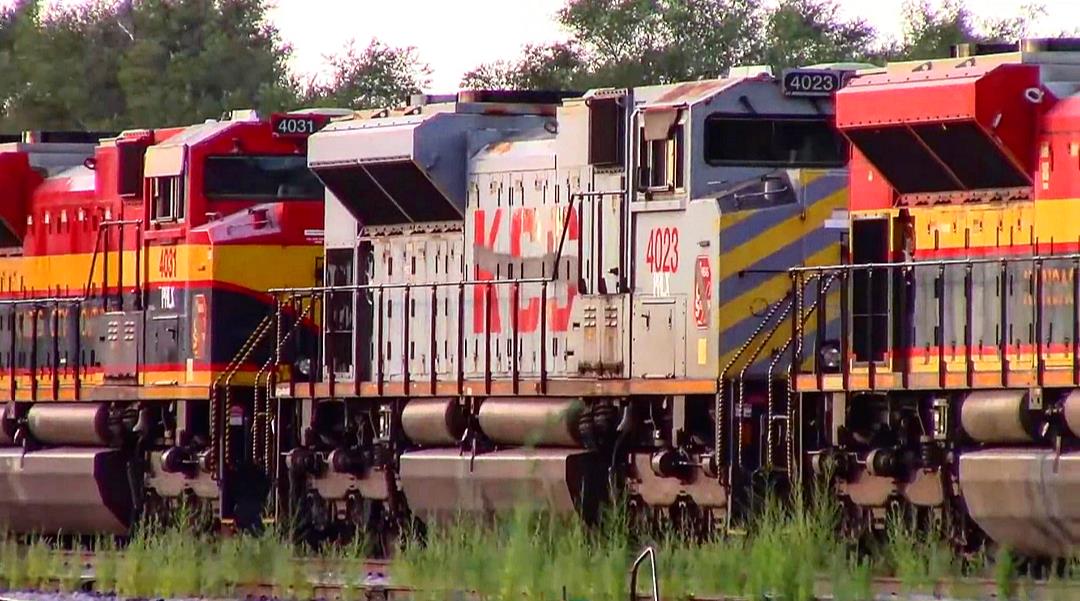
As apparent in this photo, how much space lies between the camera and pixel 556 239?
21328mm

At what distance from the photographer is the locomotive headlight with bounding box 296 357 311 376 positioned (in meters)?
24.1

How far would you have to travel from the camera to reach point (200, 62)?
52.9 m

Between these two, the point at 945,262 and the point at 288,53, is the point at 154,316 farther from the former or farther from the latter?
the point at 288,53

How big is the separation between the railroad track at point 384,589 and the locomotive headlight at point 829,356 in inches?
88.5

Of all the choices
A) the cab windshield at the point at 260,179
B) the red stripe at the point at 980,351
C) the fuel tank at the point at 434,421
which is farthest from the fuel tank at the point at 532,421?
the cab windshield at the point at 260,179

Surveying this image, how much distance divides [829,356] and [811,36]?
28.3 m

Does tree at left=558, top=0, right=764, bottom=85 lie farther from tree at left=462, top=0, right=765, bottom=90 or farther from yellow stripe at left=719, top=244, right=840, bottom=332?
yellow stripe at left=719, top=244, right=840, bottom=332

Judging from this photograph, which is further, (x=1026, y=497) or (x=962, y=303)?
(x=962, y=303)

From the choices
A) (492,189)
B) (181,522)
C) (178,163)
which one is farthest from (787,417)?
(178,163)

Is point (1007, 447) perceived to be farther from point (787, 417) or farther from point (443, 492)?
point (443, 492)

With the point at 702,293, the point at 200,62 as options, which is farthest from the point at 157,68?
the point at 702,293

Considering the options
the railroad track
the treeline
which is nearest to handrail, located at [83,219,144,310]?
the railroad track

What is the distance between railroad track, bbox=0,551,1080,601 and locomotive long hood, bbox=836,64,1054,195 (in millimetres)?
2833

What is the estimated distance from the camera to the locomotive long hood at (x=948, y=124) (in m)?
17.4
